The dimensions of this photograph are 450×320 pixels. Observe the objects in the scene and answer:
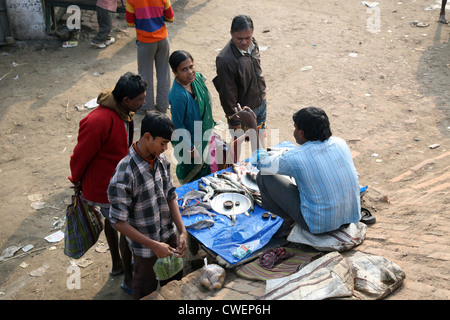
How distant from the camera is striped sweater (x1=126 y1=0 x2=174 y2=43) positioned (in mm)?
6309

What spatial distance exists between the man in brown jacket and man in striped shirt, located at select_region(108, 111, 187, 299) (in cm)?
162

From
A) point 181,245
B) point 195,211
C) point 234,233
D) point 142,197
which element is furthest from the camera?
point 195,211

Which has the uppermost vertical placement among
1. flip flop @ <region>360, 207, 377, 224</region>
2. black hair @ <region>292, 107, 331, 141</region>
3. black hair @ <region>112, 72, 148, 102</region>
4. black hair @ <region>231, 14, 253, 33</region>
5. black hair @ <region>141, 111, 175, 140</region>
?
black hair @ <region>231, 14, 253, 33</region>

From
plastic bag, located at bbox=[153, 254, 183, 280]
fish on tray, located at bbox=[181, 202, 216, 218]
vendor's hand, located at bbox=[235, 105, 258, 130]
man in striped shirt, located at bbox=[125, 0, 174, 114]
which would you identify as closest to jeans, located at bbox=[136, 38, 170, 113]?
man in striped shirt, located at bbox=[125, 0, 174, 114]

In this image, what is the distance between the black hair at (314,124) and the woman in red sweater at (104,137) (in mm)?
1262

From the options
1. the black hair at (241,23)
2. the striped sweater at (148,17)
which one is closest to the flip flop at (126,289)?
the black hair at (241,23)

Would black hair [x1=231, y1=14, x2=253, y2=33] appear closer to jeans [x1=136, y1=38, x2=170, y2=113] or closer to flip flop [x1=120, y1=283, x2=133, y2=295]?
jeans [x1=136, y1=38, x2=170, y2=113]

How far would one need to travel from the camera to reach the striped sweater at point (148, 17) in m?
6.31

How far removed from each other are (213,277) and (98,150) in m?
1.33

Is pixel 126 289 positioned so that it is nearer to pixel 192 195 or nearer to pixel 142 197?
pixel 192 195

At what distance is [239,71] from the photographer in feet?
15.1

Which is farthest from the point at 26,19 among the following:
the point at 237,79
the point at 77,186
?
the point at 77,186

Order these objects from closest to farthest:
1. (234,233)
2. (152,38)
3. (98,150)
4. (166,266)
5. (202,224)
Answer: (166,266) < (98,150) < (234,233) < (202,224) < (152,38)
